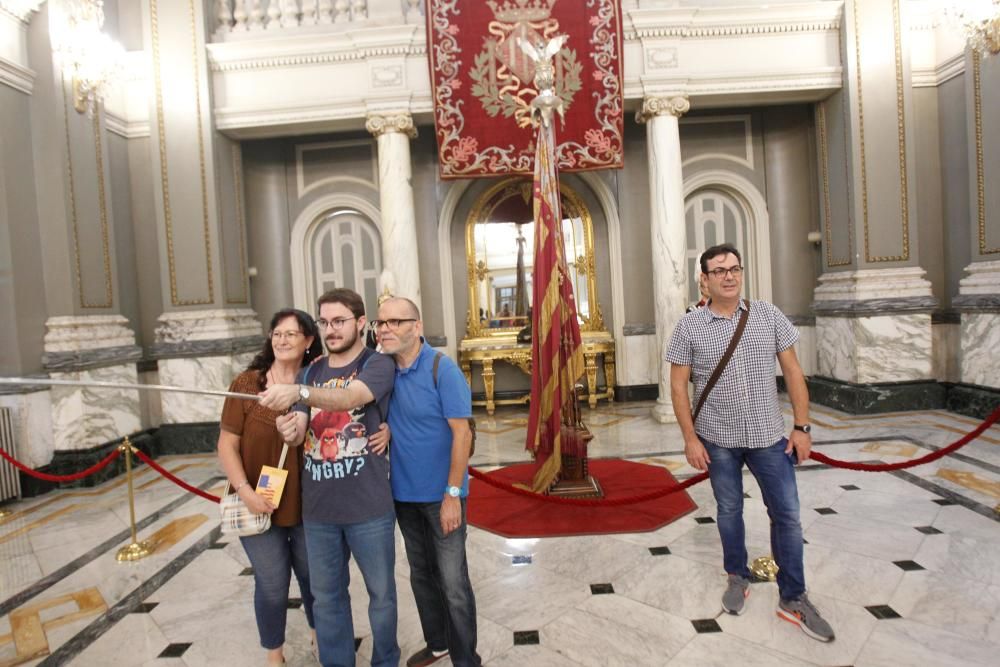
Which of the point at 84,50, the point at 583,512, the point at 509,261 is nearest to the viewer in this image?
the point at 583,512

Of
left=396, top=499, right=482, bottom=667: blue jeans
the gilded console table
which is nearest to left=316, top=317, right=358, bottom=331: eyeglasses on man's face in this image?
left=396, top=499, right=482, bottom=667: blue jeans

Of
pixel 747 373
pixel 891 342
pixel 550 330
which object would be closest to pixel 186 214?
pixel 550 330

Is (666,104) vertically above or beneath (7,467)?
above

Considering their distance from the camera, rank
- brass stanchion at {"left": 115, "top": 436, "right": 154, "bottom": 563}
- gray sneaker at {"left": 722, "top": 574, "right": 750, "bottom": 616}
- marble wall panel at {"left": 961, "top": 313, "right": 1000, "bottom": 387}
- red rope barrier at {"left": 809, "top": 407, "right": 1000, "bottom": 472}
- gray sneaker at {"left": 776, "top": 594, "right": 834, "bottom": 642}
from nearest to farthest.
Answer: gray sneaker at {"left": 776, "top": 594, "right": 834, "bottom": 642} → gray sneaker at {"left": 722, "top": 574, "right": 750, "bottom": 616} → red rope barrier at {"left": 809, "top": 407, "right": 1000, "bottom": 472} → brass stanchion at {"left": 115, "top": 436, "right": 154, "bottom": 563} → marble wall panel at {"left": 961, "top": 313, "right": 1000, "bottom": 387}

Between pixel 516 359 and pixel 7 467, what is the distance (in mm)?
5438

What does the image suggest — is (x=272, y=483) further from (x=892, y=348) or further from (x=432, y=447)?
(x=892, y=348)

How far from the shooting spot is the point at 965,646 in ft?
8.16

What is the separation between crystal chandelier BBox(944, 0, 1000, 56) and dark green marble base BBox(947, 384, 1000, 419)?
3259mm

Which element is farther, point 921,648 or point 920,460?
point 920,460

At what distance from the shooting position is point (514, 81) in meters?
6.96

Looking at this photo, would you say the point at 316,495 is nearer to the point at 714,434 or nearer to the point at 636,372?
the point at 714,434

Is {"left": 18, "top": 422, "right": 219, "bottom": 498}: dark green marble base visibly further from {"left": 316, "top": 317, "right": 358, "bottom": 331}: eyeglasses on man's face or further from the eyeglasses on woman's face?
{"left": 316, "top": 317, "right": 358, "bottom": 331}: eyeglasses on man's face

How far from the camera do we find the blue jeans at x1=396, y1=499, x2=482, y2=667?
224 cm

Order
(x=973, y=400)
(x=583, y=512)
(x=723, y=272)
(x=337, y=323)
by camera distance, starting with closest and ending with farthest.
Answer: (x=337, y=323), (x=723, y=272), (x=583, y=512), (x=973, y=400)
